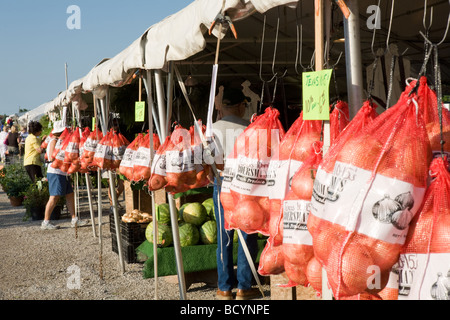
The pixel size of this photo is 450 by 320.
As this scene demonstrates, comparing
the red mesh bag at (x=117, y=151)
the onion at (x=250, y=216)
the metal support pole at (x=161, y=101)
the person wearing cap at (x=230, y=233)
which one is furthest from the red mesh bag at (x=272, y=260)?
the red mesh bag at (x=117, y=151)

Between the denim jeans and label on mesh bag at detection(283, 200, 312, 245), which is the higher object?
label on mesh bag at detection(283, 200, 312, 245)

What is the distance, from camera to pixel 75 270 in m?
6.09

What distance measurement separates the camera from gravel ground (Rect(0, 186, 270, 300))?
5.13 m

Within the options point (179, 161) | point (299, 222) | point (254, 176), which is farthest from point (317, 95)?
point (179, 161)

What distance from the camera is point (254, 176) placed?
2561 millimetres

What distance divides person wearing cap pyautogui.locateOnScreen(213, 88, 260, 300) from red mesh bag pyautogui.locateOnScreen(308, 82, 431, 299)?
244 centimetres

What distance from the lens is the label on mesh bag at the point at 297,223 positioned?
6.38 feet

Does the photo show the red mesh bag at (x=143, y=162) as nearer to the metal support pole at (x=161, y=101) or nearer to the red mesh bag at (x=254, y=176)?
the metal support pole at (x=161, y=101)

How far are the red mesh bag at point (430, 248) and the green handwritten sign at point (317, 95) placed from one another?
1.91 ft

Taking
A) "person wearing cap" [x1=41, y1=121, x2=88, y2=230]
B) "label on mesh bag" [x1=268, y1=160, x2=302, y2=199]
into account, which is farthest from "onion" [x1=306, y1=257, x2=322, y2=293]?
"person wearing cap" [x1=41, y1=121, x2=88, y2=230]

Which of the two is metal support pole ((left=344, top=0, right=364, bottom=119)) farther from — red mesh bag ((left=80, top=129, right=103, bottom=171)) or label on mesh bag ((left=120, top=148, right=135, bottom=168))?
red mesh bag ((left=80, top=129, right=103, bottom=171))

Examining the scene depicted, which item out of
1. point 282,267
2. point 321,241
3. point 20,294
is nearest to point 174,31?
point 282,267

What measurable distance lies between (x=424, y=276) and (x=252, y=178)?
4.01ft
